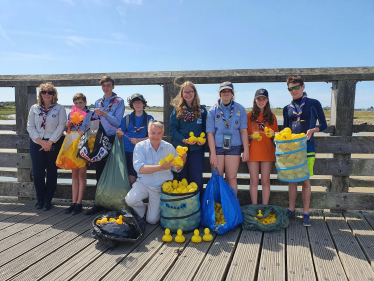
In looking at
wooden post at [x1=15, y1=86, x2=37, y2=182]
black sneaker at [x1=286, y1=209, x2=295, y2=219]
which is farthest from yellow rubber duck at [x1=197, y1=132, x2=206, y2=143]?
wooden post at [x1=15, y1=86, x2=37, y2=182]

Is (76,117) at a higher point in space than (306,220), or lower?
higher

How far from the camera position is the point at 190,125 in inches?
152

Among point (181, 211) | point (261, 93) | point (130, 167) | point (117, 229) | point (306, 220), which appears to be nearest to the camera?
point (117, 229)

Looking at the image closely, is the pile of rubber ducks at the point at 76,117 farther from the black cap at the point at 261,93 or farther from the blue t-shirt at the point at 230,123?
the black cap at the point at 261,93

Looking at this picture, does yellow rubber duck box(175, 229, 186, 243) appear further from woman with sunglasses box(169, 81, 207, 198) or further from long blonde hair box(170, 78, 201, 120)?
long blonde hair box(170, 78, 201, 120)

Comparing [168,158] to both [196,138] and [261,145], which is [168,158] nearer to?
[196,138]

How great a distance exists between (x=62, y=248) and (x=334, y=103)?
401cm

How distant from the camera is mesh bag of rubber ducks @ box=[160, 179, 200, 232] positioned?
3400 mm

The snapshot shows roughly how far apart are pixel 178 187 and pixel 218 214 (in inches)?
23.9

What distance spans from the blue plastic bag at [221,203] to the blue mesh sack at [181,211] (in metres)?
0.16

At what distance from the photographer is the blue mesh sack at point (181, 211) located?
11.1 feet

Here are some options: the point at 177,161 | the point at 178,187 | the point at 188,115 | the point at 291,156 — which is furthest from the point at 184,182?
the point at 291,156

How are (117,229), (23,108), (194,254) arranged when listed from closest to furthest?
1. (194,254)
2. (117,229)
3. (23,108)

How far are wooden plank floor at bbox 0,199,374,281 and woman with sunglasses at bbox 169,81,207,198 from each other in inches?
35.7
